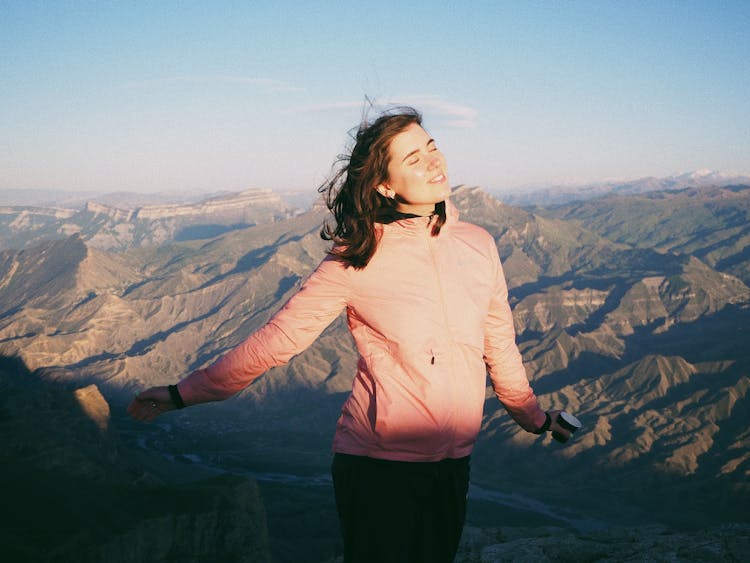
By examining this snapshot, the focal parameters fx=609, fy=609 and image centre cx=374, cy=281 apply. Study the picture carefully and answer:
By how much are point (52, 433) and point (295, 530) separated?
57.3 meters

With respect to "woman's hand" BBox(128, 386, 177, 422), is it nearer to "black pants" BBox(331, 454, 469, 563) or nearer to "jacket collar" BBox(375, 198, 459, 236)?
"black pants" BBox(331, 454, 469, 563)

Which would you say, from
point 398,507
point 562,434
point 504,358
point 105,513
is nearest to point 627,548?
point 562,434

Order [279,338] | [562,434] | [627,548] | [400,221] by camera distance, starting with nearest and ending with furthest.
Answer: [279,338], [400,221], [562,434], [627,548]

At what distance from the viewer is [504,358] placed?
5711 mm

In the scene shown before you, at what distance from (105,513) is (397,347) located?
52.2m

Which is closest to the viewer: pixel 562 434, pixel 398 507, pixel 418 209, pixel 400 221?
pixel 398 507

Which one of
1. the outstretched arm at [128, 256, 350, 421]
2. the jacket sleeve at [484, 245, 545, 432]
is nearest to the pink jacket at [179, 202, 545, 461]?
the outstretched arm at [128, 256, 350, 421]

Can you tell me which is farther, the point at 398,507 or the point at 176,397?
the point at 176,397

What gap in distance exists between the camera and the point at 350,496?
4.96 metres

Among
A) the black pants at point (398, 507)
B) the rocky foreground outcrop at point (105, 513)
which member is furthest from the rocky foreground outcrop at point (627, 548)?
the rocky foreground outcrop at point (105, 513)

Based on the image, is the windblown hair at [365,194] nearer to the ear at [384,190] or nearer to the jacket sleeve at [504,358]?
the ear at [384,190]

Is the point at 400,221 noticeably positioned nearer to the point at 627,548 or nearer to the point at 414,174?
the point at 414,174

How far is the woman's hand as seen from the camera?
206 inches

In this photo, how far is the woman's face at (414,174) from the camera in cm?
529
